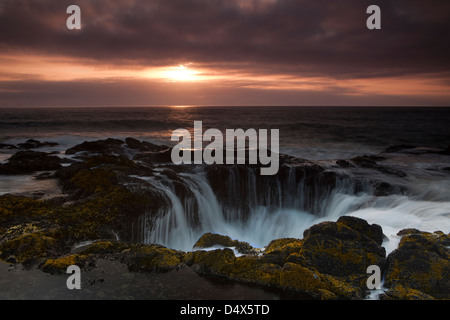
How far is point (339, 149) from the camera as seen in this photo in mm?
33156

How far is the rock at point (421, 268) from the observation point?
5.12 metres

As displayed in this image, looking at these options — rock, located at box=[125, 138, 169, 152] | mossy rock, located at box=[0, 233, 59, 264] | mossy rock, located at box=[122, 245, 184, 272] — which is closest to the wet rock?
rock, located at box=[125, 138, 169, 152]

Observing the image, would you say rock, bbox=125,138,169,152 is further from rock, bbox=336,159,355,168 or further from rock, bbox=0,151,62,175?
rock, bbox=336,159,355,168

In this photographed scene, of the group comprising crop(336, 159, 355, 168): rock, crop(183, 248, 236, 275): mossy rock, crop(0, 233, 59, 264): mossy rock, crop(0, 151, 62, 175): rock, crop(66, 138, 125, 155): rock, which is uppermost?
crop(66, 138, 125, 155): rock

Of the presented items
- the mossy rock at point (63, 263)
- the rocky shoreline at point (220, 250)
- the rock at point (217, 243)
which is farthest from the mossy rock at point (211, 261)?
the mossy rock at point (63, 263)

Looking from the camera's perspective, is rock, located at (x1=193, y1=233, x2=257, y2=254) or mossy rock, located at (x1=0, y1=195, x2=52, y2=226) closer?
rock, located at (x1=193, y1=233, x2=257, y2=254)

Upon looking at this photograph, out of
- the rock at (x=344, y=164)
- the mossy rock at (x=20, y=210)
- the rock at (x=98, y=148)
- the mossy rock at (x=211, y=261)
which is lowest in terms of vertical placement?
the mossy rock at (x=211, y=261)

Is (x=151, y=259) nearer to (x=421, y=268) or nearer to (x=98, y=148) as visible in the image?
(x=421, y=268)

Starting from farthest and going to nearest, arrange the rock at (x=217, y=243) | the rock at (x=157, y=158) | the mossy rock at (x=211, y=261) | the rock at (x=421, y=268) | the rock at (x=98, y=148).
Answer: the rock at (x=98, y=148)
the rock at (x=157, y=158)
the rock at (x=217, y=243)
the mossy rock at (x=211, y=261)
the rock at (x=421, y=268)

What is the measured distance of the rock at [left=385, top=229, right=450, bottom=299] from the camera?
512 cm

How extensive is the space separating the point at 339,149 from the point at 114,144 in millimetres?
22700

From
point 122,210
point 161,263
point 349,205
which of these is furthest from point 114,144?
point 161,263

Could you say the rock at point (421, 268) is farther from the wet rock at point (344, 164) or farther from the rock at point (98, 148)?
the rock at point (98, 148)

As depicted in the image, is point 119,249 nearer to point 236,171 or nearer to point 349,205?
point 236,171
